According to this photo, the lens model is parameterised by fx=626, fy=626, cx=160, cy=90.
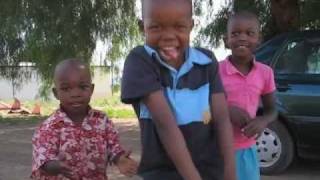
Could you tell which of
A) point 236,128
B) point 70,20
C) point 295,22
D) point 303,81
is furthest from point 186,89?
point 295,22

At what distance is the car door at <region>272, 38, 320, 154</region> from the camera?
6.28 m

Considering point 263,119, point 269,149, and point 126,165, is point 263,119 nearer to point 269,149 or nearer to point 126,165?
point 126,165

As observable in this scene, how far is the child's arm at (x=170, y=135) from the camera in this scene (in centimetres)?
193

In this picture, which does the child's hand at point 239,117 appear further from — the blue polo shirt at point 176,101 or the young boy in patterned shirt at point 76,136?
the blue polo shirt at point 176,101

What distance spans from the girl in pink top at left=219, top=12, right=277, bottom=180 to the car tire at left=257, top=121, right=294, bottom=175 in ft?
11.3

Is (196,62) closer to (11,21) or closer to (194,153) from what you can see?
(194,153)

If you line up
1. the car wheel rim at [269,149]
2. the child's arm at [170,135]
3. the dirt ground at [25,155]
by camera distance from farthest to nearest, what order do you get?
1. the dirt ground at [25,155]
2. the car wheel rim at [269,149]
3. the child's arm at [170,135]

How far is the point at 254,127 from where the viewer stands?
9.33ft

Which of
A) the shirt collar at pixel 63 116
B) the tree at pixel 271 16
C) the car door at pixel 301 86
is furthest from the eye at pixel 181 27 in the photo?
the tree at pixel 271 16

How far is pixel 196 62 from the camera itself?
2.07m

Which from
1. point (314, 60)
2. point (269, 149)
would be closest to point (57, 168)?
point (269, 149)

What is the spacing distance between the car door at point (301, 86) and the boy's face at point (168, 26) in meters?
4.49

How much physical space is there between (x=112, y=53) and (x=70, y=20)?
1.39 meters

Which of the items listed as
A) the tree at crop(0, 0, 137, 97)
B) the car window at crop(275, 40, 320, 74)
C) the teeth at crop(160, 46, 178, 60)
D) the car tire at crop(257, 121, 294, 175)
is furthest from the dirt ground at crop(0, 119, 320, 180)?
the teeth at crop(160, 46, 178, 60)
